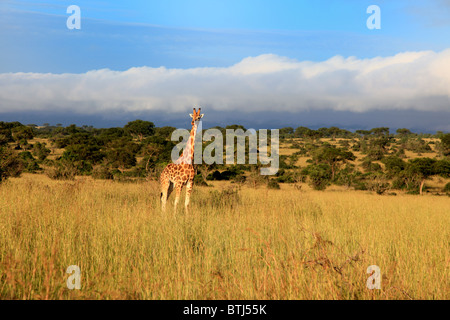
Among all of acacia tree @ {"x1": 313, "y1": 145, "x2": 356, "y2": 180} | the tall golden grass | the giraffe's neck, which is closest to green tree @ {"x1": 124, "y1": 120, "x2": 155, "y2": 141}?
acacia tree @ {"x1": 313, "y1": 145, "x2": 356, "y2": 180}

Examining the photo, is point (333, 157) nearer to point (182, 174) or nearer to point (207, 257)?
point (182, 174)

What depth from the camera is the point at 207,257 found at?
17.2 feet

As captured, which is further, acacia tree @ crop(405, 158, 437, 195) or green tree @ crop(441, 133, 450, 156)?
green tree @ crop(441, 133, 450, 156)

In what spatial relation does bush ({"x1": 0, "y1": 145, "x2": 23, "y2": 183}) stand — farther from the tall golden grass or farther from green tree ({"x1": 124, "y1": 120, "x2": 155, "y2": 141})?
green tree ({"x1": 124, "y1": 120, "x2": 155, "y2": 141})

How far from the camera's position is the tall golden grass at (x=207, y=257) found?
4.16 meters

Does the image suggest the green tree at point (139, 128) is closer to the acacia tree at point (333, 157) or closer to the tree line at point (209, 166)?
the tree line at point (209, 166)

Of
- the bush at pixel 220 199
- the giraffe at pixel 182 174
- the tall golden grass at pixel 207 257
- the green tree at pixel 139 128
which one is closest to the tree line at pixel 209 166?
the bush at pixel 220 199

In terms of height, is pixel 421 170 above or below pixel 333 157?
below

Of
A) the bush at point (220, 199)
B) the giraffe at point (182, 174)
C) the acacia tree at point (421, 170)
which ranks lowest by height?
the acacia tree at point (421, 170)

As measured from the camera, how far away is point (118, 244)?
19.8 ft

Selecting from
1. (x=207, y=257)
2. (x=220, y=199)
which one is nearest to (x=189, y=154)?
(x=220, y=199)

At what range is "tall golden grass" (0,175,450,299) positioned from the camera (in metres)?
4.16

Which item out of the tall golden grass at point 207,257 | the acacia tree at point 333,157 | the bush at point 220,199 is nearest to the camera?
the tall golden grass at point 207,257
